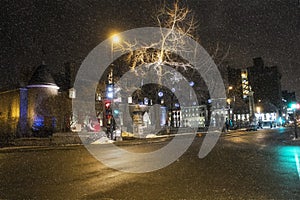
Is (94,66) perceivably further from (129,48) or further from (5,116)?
(129,48)

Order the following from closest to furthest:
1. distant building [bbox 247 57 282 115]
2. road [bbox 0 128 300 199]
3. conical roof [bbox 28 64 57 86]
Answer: road [bbox 0 128 300 199]
conical roof [bbox 28 64 57 86]
distant building [bbox 247 57 282 115]

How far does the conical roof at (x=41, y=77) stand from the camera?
36844 mm

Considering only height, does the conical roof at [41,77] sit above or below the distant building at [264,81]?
below

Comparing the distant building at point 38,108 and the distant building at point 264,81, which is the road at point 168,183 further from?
the distant building at point 264,81

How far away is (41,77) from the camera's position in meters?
37.4

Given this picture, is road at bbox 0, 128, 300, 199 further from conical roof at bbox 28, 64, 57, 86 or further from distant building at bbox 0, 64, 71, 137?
conical roof at bbox 28, 64, 57, 86

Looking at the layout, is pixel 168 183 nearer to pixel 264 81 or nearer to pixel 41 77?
pixel 41 77

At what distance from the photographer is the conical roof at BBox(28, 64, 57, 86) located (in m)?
36.8

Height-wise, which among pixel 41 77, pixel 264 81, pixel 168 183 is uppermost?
pixel 264 81

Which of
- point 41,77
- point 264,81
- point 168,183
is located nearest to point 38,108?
point 41,77

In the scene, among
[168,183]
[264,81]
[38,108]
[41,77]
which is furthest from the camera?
[264,81]

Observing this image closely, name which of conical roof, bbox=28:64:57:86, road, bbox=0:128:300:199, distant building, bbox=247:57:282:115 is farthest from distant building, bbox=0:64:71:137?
distant building, bbox=247:57:282:115

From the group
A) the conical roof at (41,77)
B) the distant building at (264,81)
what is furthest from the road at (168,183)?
the distant building at (264,81)

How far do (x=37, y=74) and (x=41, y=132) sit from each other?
8.37 meters
